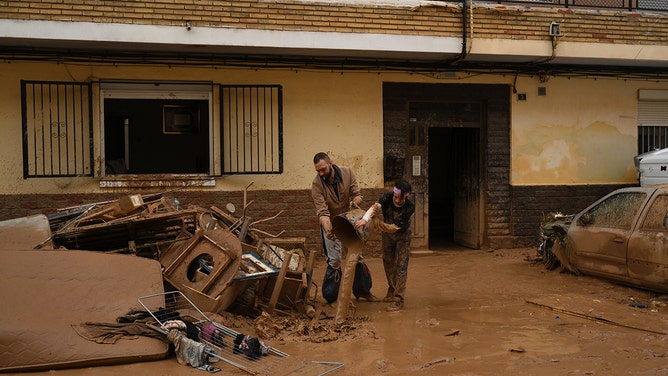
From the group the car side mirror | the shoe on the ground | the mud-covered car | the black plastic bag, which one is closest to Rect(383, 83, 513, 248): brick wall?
the mud-covered car

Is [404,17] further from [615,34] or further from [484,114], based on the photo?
[615,34]

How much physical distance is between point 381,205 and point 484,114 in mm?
5373

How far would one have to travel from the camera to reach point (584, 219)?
909 cm

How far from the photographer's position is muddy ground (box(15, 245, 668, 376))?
5531 millimetres

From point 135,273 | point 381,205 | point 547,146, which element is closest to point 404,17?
point 547,146

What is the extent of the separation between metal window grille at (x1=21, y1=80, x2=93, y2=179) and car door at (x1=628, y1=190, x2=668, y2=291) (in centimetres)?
798

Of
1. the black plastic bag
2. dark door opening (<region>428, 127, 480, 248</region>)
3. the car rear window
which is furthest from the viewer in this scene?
dark door opening (<region>428, 127, 480, 248</region>)

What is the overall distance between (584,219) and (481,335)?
3347 millimetres

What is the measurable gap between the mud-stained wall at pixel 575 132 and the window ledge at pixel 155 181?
564 cm

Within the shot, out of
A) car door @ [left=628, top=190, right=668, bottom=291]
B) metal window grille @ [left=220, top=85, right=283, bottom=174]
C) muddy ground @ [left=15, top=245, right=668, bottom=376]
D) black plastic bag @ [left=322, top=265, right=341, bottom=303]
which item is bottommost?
muddy ground @ [left=15, top=245, right=668, bottom=376]

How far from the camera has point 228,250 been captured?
666 cm

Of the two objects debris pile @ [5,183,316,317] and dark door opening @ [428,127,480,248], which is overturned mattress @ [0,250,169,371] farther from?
dark door opening @ [428,127,480,248]

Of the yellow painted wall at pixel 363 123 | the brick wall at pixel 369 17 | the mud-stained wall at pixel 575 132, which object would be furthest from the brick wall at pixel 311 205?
the brick wall at pixel 369 17

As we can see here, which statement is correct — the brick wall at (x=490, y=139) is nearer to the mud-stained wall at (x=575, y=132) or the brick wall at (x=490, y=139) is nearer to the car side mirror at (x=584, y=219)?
the mud-stained wall at (x=575, y=132)
